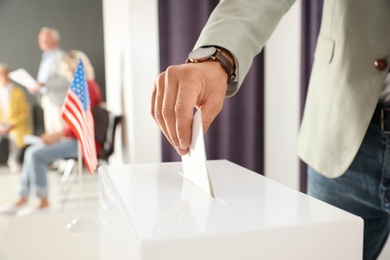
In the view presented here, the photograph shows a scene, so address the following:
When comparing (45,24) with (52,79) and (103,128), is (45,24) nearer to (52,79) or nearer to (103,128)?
(52,79)

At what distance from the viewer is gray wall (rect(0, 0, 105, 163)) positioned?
600 centimetres

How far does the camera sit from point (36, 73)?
6113 millimetres

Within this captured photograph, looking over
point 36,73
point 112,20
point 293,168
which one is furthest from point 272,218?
point 36,73

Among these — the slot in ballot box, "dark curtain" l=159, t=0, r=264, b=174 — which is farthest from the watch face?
"dark curtain" l=159, t=0, r=264, b=174

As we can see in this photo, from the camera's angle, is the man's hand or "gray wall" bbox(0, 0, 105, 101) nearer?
the man's hand

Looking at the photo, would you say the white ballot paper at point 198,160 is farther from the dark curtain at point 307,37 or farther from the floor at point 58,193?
the floor at point 58,193

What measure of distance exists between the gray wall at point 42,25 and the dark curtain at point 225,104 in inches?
117

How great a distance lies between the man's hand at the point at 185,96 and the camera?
2.08 feet

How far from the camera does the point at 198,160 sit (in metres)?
0.66

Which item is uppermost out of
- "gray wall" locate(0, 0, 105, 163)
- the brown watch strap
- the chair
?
"gray wall" locate(0, 0, 105, 163)

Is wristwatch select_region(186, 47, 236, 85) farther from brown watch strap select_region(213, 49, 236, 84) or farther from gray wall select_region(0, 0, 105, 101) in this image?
gray wall select_region(0, 0, 105, 101)

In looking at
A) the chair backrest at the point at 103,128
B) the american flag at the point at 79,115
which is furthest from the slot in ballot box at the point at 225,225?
the chair backrest at the point at 103,128

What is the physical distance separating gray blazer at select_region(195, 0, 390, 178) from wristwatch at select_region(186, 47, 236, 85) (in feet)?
0.06

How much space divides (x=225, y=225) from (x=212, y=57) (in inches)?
11.0
